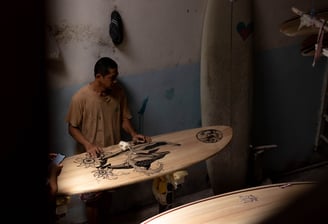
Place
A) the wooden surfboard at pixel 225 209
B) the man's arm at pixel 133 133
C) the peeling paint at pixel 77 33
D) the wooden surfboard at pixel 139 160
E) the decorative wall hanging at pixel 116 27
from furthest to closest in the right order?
the man's arm at pixel 133 133, the decorative wall hanging at pixel 116 27, the peeling paint at pixel 77 33, the wooden surfboard at pixel 139 160, the wooden surfboard at pixel 225 209

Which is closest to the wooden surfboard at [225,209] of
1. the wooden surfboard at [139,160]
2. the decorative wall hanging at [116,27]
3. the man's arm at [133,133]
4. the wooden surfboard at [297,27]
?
the wooden surfboard at [139,160]

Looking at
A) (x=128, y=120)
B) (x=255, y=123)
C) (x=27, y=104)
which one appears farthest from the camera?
(x=255, y=123)

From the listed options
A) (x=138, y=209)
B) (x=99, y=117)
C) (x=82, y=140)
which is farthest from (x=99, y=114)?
(x=138, y=209)

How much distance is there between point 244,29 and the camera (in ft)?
11.1

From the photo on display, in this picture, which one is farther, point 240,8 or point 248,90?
point 248,90

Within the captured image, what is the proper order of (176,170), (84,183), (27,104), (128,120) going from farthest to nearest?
1. (128,120)
2. (176,170)
3. (84,183)
4. (27,104)

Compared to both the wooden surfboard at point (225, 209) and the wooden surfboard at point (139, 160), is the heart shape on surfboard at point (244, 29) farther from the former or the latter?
the wooden surfboard at point (225, 209)

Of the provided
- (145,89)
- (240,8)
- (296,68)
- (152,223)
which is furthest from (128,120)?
(296,68)

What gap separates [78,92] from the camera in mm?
2912

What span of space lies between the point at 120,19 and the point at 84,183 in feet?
3.52

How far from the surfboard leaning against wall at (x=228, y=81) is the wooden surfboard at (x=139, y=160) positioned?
0.29 metres

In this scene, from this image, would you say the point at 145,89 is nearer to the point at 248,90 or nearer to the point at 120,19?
the point at 120,19

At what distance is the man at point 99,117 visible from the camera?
285 cm

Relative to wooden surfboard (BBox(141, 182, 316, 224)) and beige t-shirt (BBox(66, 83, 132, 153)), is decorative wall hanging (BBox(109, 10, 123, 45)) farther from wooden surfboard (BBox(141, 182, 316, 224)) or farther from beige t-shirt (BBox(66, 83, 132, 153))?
wooden surfboard (BBox(141, 182, 316, 224))
